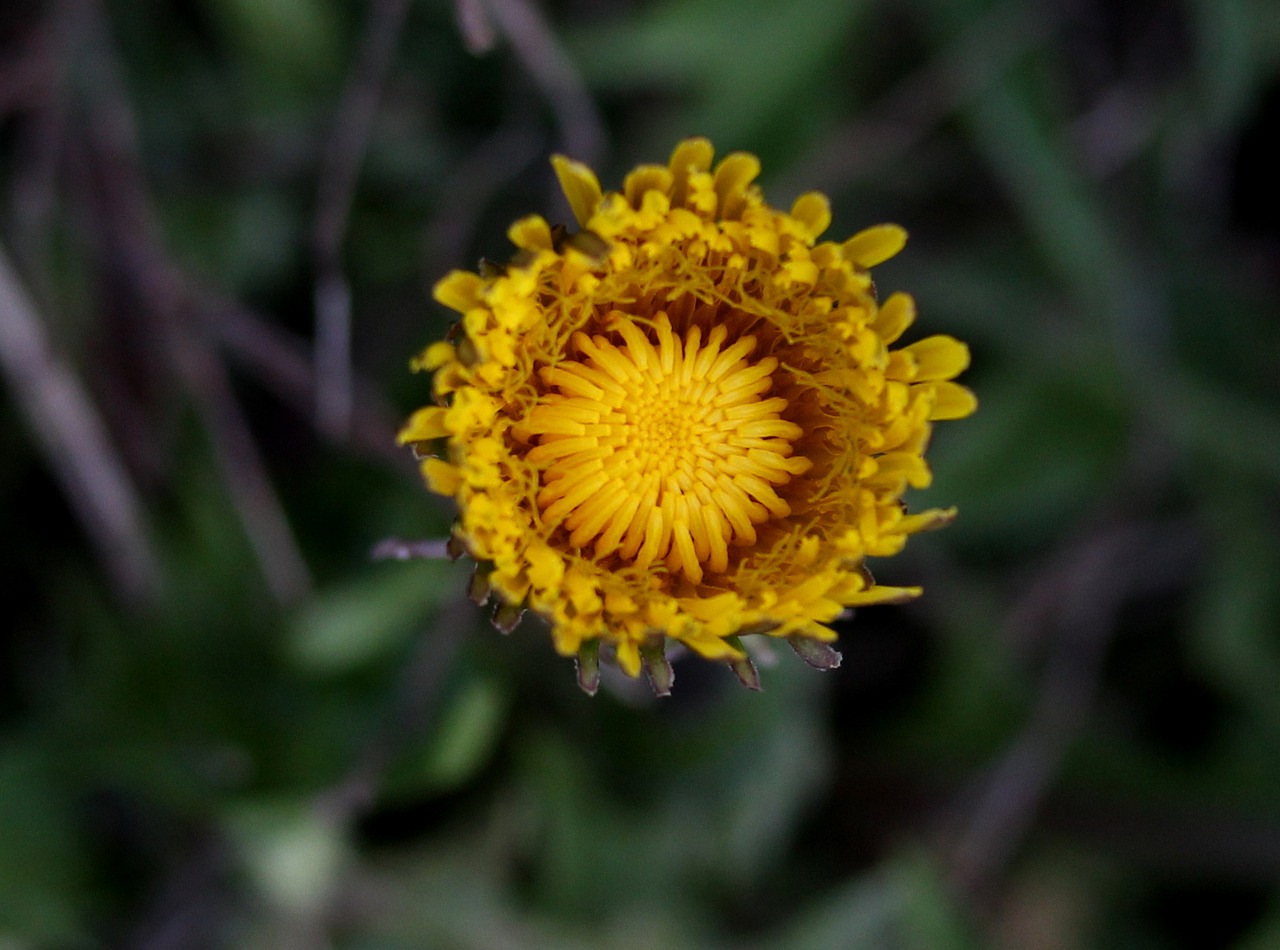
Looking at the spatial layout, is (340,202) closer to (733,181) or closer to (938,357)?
(733,181)

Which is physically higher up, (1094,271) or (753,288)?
(1094,271)

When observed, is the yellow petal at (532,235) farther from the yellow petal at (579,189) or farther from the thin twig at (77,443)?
the thin twig at (77,443)

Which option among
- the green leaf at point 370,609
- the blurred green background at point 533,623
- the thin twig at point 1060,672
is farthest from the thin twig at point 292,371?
the thin twig at point 1060,672

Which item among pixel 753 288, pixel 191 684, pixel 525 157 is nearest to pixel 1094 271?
pixel 525 157

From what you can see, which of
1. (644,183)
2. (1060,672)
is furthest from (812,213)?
(1060,672)

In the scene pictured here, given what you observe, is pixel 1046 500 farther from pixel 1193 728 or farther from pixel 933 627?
pixel 1193 728
